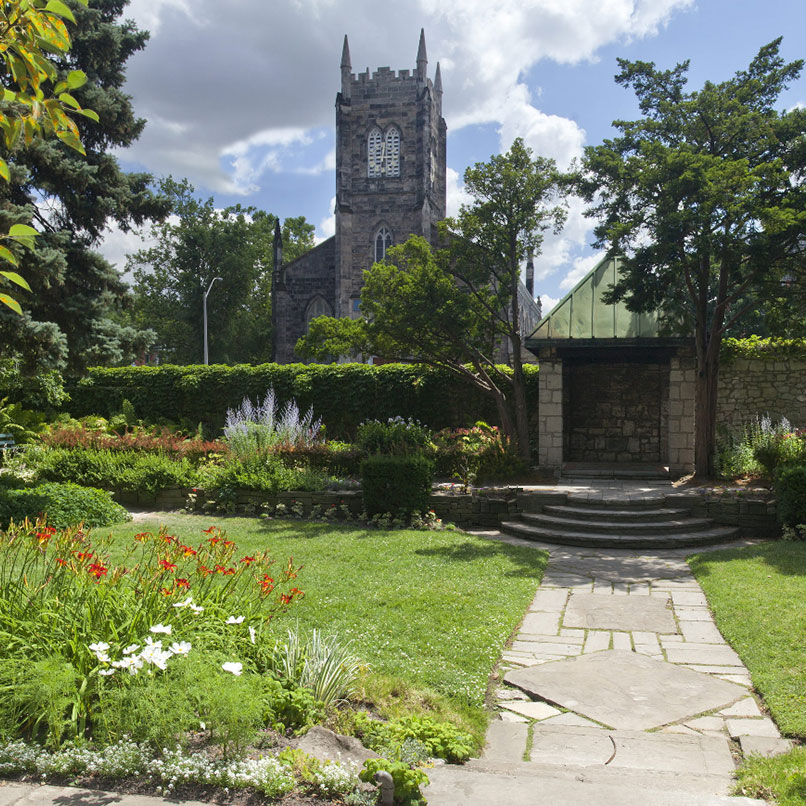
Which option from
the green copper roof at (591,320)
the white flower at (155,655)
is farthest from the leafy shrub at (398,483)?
the white flower at (155,655)

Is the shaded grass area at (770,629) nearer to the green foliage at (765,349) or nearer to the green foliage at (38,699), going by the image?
the green foliage at (38,699)

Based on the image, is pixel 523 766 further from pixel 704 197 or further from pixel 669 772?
pixel 704 197

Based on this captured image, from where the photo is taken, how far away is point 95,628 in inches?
142

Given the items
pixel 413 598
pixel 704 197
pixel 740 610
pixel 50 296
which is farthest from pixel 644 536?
pixel 50 296

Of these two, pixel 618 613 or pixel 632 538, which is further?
pixel 632 538

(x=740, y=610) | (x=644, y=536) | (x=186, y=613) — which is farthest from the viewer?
(x=644, y=536)

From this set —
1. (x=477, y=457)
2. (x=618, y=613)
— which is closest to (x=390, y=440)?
(x=477, y=457)

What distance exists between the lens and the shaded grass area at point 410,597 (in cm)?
418

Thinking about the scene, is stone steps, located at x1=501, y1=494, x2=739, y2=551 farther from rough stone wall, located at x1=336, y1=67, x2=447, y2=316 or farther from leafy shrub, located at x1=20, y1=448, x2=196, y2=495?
rough stone wall, located at x1=336, y1=67, x2=447, y2=316

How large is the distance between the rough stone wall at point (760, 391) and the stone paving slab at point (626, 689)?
10504mm

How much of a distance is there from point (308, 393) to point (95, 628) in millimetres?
13454

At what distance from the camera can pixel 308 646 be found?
4.01 m

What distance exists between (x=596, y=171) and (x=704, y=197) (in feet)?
6.21

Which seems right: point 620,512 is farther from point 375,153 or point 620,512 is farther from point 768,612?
point 375,153
